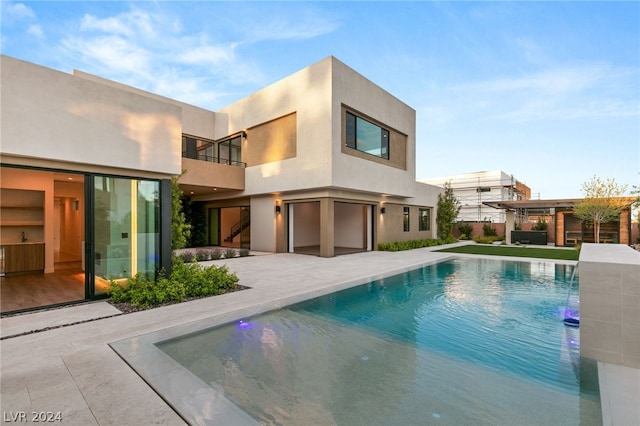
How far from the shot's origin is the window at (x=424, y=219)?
2093 cm

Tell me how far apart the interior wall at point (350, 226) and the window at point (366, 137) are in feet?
11.0

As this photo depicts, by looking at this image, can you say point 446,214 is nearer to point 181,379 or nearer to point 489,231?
point 489,231

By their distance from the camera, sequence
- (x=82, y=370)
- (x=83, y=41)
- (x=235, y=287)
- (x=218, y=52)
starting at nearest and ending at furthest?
(x=82, y=370) < (x=235, y=287) < (x=83, y=41) < (x=218, y=52)

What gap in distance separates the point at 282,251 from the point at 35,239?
8943mm

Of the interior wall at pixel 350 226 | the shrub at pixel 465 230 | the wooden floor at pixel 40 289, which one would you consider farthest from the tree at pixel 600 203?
the wooden floor at pixel 40 289

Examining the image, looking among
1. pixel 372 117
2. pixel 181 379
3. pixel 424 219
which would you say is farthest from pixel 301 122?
pixel 424 219

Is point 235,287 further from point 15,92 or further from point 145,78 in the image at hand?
point 145,78

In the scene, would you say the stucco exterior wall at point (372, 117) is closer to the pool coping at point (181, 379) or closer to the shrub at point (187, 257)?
the shrub at point (187, 257)

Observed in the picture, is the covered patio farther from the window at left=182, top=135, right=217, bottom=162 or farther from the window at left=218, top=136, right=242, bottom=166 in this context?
the window at left=182, top=135, right=217, bottom=162

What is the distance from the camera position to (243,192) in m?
16.0

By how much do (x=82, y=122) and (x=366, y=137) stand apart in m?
11.2

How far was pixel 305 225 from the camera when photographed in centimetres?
1919

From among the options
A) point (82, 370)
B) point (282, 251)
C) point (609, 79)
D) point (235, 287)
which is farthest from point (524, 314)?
point (609, 79)

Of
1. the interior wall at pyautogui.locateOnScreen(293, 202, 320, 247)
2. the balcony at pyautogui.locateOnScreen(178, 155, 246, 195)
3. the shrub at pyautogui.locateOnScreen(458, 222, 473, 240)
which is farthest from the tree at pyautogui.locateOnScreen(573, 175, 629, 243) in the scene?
the balcony at pyautogui.locateOnScreen(178, 155, 246, 195)
